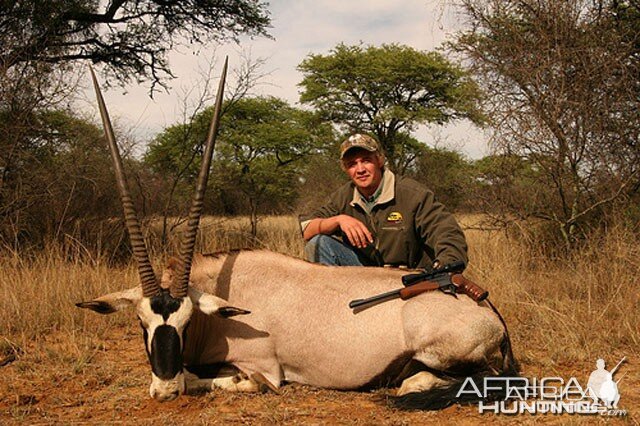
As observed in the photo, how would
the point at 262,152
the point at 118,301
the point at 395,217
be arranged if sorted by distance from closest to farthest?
the point at 118,301
the point at 395,217
the point at 262,152

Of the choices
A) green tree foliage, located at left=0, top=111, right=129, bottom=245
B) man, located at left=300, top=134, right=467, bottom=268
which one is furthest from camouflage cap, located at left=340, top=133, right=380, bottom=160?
green tree foliage, located at left=0, top=111, right=129, bottom=245

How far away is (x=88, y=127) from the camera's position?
8.28 metres

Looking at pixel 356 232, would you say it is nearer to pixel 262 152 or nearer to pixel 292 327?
pixel 292 327

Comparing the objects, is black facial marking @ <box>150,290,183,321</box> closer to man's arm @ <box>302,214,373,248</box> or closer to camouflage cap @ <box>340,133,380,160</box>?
man's arm @ <box>302,214,373,248</box>

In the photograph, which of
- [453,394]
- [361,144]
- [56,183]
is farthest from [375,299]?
[56,183]

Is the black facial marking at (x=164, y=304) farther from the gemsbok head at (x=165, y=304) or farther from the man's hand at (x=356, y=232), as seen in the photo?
the man's hand at (x=356, y=232)

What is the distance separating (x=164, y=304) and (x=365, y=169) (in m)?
1.74

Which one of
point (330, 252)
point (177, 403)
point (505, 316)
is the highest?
point (330, 252)

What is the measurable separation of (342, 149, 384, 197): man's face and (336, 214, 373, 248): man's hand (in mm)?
328

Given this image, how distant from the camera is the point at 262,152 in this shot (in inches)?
713

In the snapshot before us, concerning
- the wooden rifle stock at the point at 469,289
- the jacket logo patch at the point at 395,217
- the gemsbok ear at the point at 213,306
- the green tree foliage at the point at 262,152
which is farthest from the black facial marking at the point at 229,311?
the green tree foliage at the point at 262,152

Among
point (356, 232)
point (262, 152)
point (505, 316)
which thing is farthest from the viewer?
point (262, 152)

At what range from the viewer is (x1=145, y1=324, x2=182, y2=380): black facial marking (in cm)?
288

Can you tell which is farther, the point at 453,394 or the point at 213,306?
the point at 213,306
